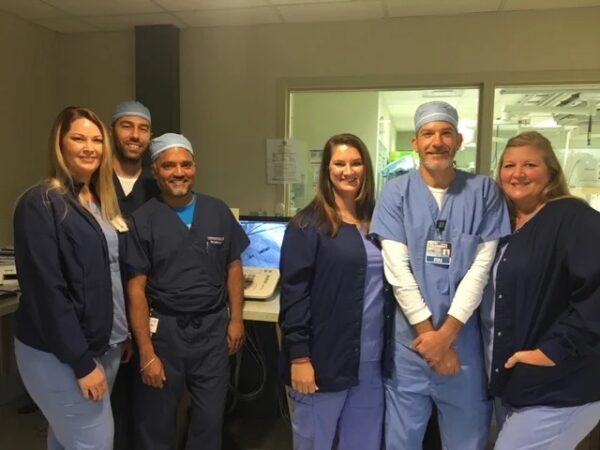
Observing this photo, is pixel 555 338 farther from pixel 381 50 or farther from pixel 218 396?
pixel 381 50

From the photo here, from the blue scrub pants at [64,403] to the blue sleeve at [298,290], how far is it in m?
0.59

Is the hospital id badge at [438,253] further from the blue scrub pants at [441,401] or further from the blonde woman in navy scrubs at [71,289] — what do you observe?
the blonde woman in navy scrubs at [71,289]

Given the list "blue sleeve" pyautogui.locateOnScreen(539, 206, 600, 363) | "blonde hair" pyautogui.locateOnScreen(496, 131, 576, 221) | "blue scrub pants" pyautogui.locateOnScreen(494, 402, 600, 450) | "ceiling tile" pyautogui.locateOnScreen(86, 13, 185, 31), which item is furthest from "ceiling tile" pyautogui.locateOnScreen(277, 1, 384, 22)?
"blue scrub pants" pyautogui.locateOnScreen(494, 402, 600, 450)

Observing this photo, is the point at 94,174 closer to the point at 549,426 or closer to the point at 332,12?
the point at 549,426

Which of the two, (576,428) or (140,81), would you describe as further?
(140,81)

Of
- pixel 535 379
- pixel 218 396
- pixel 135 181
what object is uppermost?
pixel 135 181

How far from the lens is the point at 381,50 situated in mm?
3064

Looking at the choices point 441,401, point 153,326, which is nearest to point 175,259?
point 153,326

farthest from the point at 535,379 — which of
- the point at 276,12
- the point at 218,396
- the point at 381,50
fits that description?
the point at 276,12

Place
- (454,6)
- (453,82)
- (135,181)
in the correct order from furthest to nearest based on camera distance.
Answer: (453,82)
(454,6)
(135,181)

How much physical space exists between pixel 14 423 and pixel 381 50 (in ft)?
9.97

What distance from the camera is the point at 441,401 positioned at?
1477 mm

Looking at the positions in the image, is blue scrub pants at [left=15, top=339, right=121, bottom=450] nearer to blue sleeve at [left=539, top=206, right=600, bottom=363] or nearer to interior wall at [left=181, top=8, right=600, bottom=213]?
blue sleeve at [left=539, top=206, right=600, bottom=363]

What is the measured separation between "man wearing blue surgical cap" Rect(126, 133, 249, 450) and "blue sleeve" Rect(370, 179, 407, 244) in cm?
55
